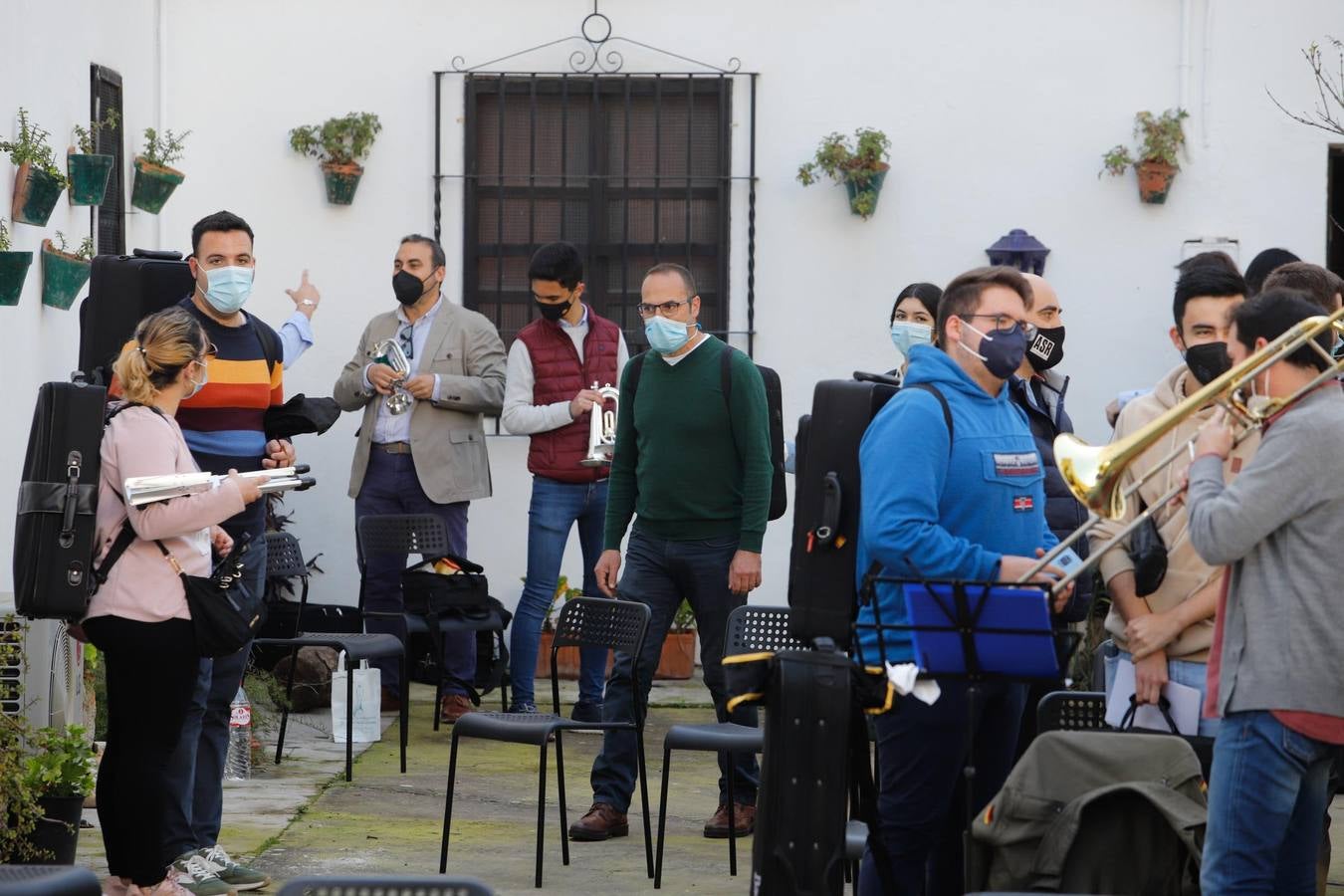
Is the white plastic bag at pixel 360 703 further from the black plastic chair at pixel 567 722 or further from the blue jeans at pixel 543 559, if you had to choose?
the black plastic chair at pixel 567 722

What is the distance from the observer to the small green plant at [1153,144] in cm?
1002

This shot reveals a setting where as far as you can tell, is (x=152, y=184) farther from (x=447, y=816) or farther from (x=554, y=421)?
(x=447, y=816)

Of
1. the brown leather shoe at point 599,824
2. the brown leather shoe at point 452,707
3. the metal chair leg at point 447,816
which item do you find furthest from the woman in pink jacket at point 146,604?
the brown leather shoe at point 452,707

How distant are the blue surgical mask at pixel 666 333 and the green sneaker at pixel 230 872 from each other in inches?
87.8

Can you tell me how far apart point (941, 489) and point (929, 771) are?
2.16 feet

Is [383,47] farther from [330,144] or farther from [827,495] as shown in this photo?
[827,495]

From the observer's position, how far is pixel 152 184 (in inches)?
381

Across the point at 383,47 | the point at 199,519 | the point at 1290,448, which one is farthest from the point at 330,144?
the point at 1290,448

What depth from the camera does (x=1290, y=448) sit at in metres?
3.97

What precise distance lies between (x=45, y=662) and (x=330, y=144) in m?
4.29

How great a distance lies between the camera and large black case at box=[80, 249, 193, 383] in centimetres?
621

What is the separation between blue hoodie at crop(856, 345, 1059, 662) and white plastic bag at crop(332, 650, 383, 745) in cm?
390

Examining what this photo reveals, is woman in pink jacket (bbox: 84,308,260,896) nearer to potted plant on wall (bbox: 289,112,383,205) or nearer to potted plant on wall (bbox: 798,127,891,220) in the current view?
potted plant on wall (bbox: 289,112,383,205)

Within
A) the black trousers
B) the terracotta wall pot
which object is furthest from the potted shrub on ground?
the terracotta wall pot
